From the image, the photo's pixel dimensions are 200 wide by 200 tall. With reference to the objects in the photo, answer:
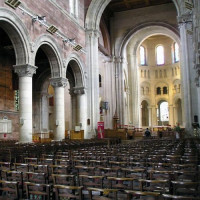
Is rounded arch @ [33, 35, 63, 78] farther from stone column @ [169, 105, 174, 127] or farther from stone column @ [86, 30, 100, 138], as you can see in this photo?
stone column @ [169, 105, 174, 127]

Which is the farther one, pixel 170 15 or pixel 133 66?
pixel 133 66

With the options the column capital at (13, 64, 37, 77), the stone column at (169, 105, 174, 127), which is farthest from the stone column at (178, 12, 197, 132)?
the stone column at (169, 105, 174, 127)

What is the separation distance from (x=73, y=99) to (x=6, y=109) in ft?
23.2

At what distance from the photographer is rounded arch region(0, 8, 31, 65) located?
51.0 ft

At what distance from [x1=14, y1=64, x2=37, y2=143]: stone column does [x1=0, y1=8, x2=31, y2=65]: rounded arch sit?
1.67 ft

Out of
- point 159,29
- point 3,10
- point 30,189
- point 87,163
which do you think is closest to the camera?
point 30,189

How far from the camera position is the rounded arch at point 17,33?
612 inches

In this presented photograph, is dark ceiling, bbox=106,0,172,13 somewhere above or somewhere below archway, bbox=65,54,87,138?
above

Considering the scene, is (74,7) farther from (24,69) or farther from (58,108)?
(24,69)

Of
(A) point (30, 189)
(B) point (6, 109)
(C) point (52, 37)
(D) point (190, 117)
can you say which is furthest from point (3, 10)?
(D) point (190, 117)

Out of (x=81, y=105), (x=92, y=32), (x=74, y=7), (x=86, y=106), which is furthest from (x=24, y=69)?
(x=92, y=32)

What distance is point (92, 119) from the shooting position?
2636cm

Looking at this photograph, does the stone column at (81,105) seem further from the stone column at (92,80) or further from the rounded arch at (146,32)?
the rounded arch at (146,32)

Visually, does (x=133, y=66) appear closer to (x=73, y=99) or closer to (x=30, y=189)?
(x=73, y=99)
